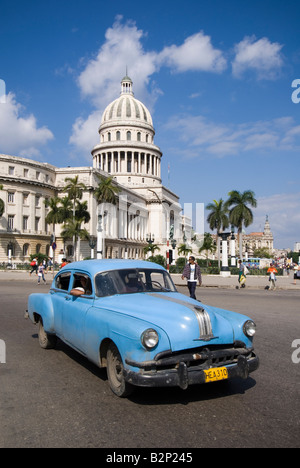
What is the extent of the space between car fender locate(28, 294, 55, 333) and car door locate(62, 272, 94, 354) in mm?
586

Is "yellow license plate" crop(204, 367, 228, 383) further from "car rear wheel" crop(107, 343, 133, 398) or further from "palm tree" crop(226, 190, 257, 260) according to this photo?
"palm tree" crop(226, 190, 257, 260)

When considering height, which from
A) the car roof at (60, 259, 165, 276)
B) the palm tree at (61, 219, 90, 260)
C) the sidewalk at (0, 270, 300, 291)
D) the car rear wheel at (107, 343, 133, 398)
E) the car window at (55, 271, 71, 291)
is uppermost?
the palm tree at (61, 219, 90, 260)

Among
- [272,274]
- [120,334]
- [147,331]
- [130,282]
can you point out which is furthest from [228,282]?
[147,331]

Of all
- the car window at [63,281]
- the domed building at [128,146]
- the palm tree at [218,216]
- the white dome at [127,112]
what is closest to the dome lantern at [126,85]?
the white dome at [127,112]

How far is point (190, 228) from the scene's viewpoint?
415ft

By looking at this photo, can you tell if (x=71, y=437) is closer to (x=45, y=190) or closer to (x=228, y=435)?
(x=228, y=435)

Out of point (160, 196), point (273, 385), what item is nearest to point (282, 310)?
point (273, 385)

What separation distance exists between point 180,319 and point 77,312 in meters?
1.77

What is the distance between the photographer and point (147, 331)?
430 centimetres

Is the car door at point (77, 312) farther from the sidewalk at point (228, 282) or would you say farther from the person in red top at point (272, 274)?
the sidewalk at point (228, 282)

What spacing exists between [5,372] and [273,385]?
3.62m

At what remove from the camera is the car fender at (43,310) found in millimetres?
6660

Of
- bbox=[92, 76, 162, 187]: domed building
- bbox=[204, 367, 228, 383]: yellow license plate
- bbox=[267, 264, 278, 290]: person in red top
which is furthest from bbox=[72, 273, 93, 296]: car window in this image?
bbox=[92, 76, 162, 187]: domed building

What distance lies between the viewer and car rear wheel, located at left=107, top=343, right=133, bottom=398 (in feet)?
14.9
